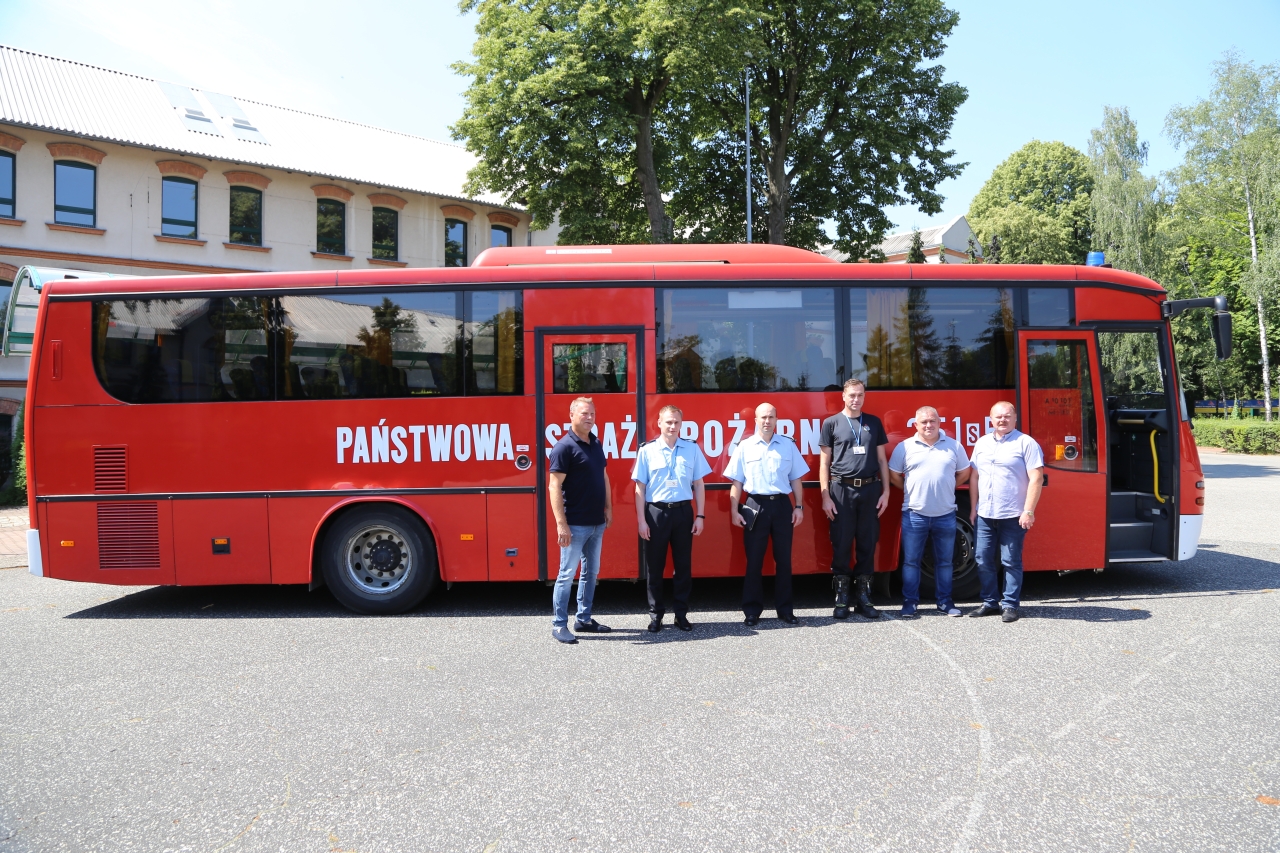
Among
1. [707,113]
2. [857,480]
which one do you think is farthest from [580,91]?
[857,480]

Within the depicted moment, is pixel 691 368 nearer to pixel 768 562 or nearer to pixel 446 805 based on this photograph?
pixel 768 562

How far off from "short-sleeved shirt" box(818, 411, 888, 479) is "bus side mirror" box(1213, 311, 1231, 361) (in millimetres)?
3017

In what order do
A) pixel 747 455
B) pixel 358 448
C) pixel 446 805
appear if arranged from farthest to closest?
1. pixel 358 448
2. pixel 747 455
3. pixel 446 805

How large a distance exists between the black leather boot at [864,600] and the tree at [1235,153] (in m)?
33.9

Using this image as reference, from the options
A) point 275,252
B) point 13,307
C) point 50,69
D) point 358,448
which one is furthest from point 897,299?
point 50,69

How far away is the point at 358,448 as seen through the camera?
693 centimetres

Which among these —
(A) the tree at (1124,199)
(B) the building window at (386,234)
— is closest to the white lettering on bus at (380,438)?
(B) the building window at (386,234)

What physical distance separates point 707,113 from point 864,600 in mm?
18701

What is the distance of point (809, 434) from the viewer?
703cm

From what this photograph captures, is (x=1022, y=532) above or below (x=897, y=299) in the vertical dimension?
below

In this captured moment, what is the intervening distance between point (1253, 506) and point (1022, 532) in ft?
34.0

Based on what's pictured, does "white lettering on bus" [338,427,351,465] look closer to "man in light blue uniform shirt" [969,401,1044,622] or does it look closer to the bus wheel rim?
the bus wheel rim

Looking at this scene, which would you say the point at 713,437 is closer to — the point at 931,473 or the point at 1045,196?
the point at 931,473

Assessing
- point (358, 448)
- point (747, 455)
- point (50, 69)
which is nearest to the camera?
point (747, 455)
